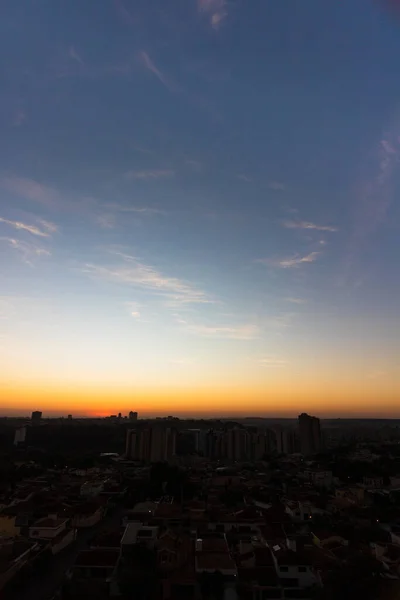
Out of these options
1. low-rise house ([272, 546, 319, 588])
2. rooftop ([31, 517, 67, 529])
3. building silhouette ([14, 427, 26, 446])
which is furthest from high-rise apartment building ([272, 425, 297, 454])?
low-rise house ([272, 546, 319, 588])

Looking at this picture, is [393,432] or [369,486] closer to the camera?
[369,486]

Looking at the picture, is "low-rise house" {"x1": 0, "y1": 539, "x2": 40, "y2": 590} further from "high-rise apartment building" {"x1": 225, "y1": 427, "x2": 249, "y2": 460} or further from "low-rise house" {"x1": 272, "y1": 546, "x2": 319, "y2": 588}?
"high-rise apartment building" {"x1": 225, "y1": 427, "x2": 249, "y2": 460}

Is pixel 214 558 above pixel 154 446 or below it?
below

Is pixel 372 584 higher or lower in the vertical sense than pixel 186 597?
higher

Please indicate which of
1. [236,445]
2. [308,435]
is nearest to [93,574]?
[236,445]

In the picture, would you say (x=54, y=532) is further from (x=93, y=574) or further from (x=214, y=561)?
(x=214, y=561)

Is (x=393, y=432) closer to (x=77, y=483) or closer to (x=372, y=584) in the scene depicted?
(x=77, y=483)

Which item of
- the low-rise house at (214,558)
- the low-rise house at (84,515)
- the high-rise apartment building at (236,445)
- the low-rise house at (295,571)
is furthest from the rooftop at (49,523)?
the high-rise apartment building at (236,445)

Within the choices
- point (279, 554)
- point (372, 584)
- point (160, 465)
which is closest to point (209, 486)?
point (160, 465)
